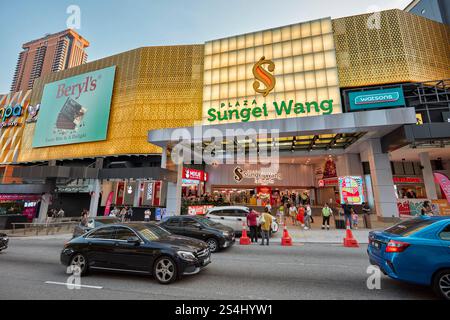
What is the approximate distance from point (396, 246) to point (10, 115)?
215 ft

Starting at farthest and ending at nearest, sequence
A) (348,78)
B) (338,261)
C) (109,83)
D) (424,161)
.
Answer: (109,83), (348,78), (424,161), (338,261)

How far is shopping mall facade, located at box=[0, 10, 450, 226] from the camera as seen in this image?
2317 cm

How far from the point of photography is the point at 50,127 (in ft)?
130

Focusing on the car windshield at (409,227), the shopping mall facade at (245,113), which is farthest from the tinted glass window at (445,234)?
the shopping mall facade at (245,113)

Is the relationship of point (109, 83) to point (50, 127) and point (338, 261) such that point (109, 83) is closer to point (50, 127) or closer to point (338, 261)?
point (50, 127)

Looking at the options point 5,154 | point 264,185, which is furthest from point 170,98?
point 5,154

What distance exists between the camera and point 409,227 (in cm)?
499

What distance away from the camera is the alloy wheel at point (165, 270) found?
555cm

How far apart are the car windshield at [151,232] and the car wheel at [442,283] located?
6.53m

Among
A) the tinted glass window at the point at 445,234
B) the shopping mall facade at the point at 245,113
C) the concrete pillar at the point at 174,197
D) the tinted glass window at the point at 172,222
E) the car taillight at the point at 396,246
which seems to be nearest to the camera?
the tinted glass window at the point at 445,234

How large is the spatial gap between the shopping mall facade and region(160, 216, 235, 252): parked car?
29.3 feet

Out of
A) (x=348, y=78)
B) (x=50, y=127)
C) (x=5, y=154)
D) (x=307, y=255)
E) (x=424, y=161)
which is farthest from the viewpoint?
(x=5, y=154)

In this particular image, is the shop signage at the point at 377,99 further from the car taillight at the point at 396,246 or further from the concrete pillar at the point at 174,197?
the car taillight at the point at 396,246

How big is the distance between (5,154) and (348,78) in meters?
64.2
